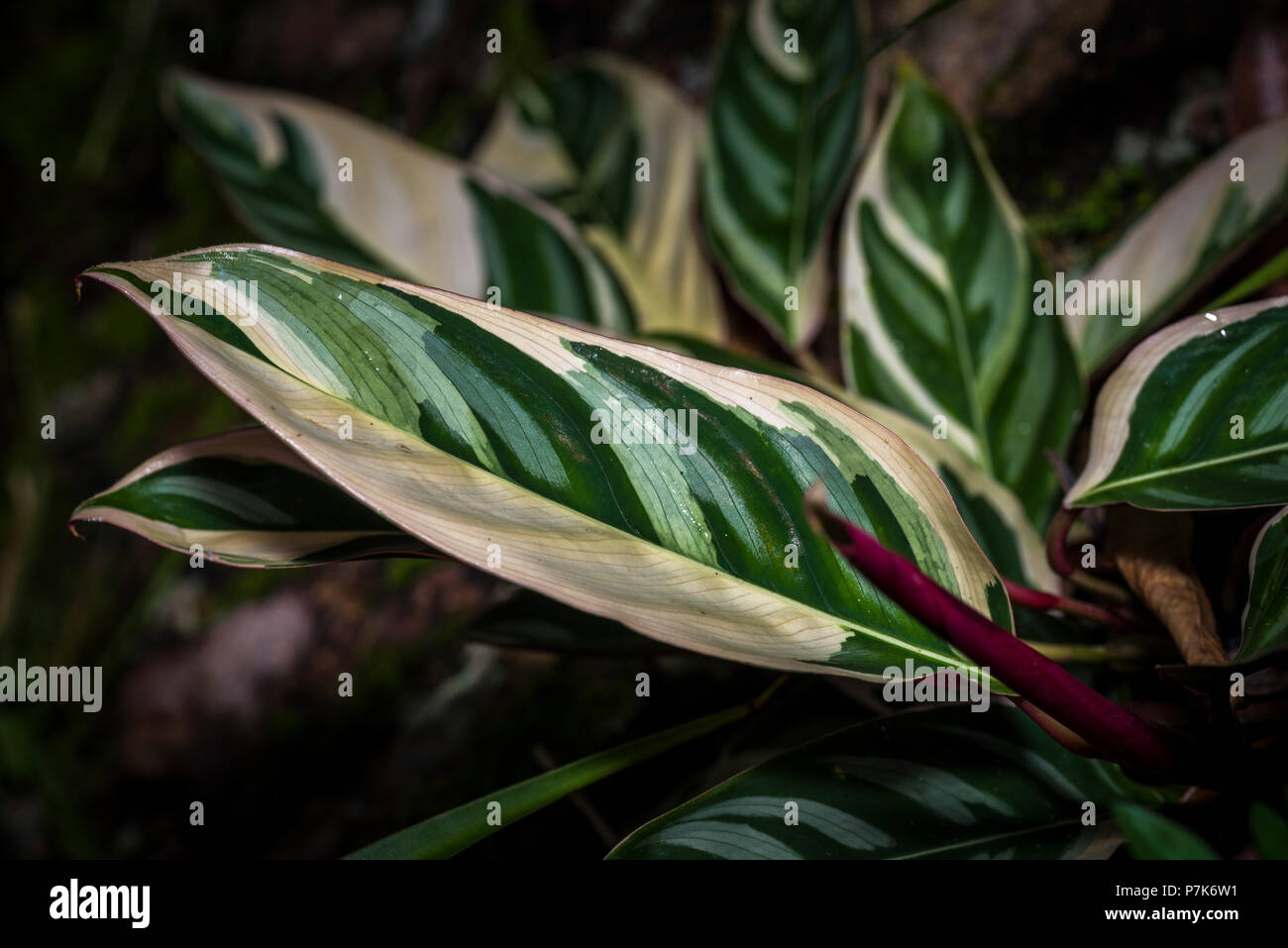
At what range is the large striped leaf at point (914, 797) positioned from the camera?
44 centimetres

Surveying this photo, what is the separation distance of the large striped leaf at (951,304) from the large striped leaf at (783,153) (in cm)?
8

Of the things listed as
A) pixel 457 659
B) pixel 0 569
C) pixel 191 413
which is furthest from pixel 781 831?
pixel 0 569

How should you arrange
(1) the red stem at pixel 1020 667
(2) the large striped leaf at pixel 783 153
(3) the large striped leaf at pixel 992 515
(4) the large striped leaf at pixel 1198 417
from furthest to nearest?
1. (2) the large striped leaf at pixel 783 153
2. (3) the large striped leaf at pixel 992 515
3. (4) the large striped leaf at pixel 1198 417
4. (1) the red stem at pixel 1020 667

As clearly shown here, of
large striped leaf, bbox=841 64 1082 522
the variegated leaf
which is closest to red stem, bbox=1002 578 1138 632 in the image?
large striped leaf, bbox=841 64 1082 522

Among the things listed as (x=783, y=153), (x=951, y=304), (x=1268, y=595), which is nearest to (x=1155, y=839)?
(x=1268, y=595)

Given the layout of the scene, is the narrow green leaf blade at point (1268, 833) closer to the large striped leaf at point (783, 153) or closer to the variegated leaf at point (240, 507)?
the variegated leaf at point (240, 507)

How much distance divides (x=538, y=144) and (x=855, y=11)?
0.33 metres

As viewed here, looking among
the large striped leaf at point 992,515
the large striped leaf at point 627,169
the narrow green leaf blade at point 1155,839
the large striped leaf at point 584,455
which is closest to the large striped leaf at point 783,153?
the large striped leaf at point 627,169

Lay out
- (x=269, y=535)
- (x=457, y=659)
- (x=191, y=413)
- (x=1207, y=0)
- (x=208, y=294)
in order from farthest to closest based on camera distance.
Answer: (x=191, y=413) → (x=457, y=659) → (x=1207, y=0) → (x=269, y=535) → (x=208, y=294)

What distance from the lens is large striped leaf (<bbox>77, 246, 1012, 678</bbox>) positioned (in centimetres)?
36

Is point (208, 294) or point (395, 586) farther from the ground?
point (208, 294)

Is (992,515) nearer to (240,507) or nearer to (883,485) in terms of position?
(883,485)

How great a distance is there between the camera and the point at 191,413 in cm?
112

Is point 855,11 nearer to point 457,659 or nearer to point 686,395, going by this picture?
point 686,395
